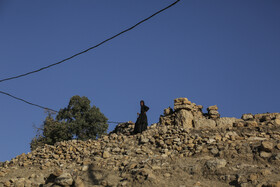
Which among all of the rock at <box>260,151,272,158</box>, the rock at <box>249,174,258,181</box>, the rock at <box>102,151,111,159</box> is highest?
the rock at <box>102,151,111,159</box>

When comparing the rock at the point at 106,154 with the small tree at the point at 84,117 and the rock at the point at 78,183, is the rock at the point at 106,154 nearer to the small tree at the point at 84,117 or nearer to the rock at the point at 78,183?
the rock at the point at 78,183

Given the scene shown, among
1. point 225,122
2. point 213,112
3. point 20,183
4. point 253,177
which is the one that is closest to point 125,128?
point 213,112

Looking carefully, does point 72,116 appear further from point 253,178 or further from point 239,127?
point 253,178

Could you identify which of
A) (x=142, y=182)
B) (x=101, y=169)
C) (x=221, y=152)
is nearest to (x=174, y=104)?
(x=221, y=152)

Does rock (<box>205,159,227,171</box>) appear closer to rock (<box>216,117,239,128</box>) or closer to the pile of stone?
rock (<box>216,117,239,128</box>)

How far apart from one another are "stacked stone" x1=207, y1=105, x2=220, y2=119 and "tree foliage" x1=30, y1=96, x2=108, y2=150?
1049 centimetres

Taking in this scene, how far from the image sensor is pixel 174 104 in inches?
548

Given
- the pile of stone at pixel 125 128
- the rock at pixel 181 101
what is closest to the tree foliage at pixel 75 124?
the pile of stone at pixel 125 128

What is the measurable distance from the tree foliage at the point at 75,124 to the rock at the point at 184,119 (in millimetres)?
9812

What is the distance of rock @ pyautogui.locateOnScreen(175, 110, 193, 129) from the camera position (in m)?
13.3

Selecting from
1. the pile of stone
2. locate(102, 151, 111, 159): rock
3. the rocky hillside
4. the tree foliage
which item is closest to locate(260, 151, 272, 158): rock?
the rocky hillside

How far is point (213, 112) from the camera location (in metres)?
13.7

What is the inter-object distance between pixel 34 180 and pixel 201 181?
531 cm

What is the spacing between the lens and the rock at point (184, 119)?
13.3 m
